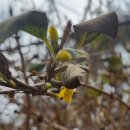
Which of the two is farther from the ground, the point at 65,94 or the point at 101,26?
the point at 101,26

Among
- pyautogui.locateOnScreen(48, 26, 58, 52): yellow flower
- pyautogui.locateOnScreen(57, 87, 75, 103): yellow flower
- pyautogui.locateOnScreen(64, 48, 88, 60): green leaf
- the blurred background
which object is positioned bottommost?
the blurred background

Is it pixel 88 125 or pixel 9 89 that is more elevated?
pixel 9 89

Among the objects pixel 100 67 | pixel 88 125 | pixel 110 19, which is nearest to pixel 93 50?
pixel 100 67

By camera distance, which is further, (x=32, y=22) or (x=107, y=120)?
(x=107, y=120)

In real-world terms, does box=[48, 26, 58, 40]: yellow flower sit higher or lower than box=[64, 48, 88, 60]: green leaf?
higher

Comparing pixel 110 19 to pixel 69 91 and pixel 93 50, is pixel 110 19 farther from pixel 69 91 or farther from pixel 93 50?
pixel 93 50

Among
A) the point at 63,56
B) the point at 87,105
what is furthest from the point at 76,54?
the point at 87,105

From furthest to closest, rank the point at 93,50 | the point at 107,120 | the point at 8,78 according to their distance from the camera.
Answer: the point at 93,50 → the point at 107,120 → the point at 8,78

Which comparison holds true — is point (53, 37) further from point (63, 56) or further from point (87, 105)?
point (87, 105)
